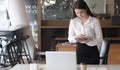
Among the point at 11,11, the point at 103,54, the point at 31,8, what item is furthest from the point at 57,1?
the point at 103,54

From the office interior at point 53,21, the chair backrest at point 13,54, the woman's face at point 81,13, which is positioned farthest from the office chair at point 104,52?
the office interior at point 53,21

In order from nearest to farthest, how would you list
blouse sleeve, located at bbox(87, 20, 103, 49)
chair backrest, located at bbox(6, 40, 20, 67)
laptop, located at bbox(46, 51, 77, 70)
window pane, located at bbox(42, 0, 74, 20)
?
laptop, located at bbox(46, 51, 77, 70) < blouse sleeve, located at bbox(87, 20, 103, 49) < chair backrest, located at bbox(6, 40, 20, 67) < window pane, located at bbox(42, 0, 74, 20)

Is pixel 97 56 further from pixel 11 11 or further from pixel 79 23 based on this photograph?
pixel 11 11

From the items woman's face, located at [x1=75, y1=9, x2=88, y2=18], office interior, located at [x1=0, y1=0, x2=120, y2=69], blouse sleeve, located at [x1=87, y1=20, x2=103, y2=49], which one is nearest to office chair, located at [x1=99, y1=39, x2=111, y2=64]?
blouse sleeve, located at [x1=87, y1=20, x2=103, y2=49]

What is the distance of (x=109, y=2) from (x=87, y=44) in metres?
4.56

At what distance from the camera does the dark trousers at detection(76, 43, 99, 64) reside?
3510mm

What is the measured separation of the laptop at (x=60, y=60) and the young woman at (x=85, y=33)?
86cm

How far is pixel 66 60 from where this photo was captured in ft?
8.43

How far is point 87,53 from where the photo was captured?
11.6 feet

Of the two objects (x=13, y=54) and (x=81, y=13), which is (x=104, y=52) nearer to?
(x=81, y=13)

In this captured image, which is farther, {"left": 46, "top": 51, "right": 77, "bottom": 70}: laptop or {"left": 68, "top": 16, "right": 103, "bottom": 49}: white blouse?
{"left": 68, "top": 16, "right": 103, "bottom": 49}: white blouse

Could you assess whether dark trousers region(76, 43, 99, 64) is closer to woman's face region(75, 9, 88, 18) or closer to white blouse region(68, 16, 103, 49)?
white blouse region(68, 16, 103, 49)

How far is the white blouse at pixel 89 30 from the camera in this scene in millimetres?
3461

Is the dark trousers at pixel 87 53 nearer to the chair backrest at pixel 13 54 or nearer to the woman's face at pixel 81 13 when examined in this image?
the woman's face at pixel 81 13
